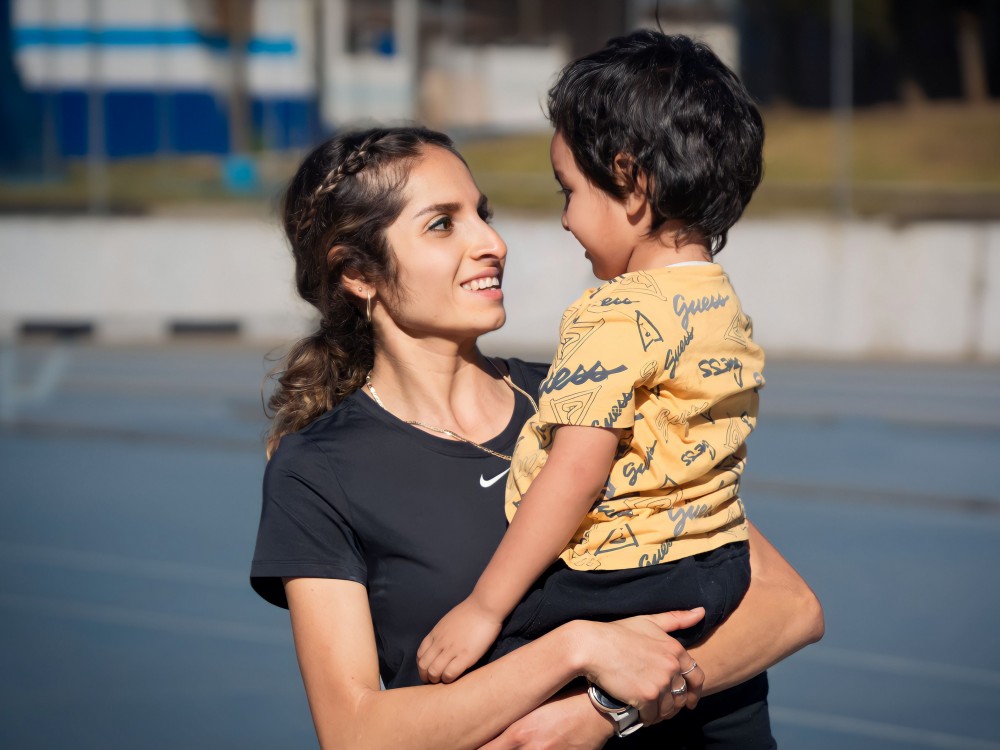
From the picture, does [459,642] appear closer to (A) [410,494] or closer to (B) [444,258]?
(A) [410,494]

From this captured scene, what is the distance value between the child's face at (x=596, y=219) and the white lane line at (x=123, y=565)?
4400 millimetres

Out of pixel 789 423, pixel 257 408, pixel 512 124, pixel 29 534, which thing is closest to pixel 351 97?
pixel 512 124

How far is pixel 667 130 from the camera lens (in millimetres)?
2088

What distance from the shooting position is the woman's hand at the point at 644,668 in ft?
6.36

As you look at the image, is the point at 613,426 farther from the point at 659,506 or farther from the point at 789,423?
the point at 789,423

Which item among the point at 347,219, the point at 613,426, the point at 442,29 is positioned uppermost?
the point at 442,29

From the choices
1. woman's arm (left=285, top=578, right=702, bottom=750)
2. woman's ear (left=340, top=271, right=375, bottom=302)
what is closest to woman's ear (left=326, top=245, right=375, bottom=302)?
woman's ear (left=340, top=271, right=375, bottom=302)

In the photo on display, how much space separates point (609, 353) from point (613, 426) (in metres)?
0.12

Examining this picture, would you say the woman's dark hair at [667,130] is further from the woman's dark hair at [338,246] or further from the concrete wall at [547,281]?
the concrete wall at [547,281]

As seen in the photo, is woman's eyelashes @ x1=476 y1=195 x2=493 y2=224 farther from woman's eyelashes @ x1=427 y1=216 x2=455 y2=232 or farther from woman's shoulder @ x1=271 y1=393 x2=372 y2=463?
woman's shoulder @ x1=271 y1=393 x2=372 y2=463

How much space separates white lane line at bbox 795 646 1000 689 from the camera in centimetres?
491

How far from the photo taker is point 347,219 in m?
2.43

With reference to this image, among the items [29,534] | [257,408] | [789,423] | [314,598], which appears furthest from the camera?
[257,408]

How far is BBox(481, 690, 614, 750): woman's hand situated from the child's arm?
0.42ft
